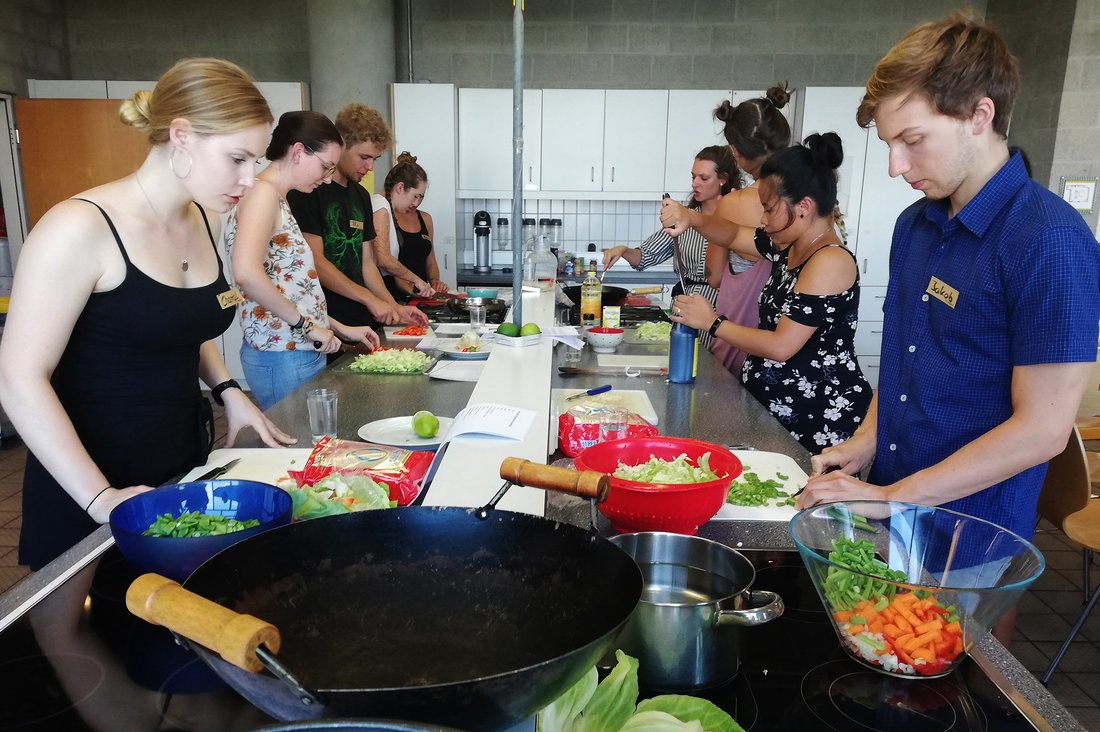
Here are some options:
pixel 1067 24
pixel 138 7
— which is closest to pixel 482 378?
pixel 1067 24

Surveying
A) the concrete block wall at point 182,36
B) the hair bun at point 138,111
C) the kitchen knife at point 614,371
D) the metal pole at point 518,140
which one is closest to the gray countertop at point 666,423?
the kitchen knife at point 614,371

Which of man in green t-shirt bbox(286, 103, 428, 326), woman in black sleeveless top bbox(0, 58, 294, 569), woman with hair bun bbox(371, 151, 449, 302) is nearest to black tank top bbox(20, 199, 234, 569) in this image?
woman in black sleeveless top bbox(0, 58, 294, 569)

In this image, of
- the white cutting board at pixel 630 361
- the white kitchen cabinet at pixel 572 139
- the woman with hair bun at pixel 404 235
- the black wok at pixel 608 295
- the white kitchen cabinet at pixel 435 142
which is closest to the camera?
the white cutting board at pixel 630 361

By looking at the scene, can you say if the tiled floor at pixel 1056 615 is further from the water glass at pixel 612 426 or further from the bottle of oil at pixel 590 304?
the bottle of oil at pixel 590 304

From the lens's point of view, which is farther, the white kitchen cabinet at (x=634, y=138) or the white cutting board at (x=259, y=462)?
the white kitchen cabinet at (x=634, y=138)

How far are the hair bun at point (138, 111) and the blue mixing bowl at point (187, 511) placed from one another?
858 millimetres

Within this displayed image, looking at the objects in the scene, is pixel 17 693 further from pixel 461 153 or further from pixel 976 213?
pixel 461 153

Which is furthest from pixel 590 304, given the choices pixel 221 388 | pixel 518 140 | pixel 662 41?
pixel 662 41

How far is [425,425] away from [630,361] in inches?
45.0

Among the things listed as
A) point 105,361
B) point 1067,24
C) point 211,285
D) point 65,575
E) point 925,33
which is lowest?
point 65,575

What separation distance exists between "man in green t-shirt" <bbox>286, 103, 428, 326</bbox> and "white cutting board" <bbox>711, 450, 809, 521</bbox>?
2.07m

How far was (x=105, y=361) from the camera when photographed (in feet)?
4.91

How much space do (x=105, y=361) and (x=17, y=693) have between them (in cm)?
84

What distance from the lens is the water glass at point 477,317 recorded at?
3271 mm
